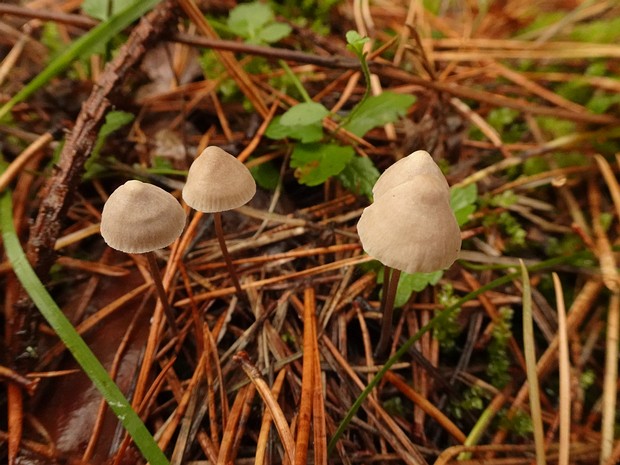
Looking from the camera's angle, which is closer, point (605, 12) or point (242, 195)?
point (242, 195)

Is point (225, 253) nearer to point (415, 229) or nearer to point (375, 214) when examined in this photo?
point (375, 214)

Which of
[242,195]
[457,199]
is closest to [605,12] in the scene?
[457,199]

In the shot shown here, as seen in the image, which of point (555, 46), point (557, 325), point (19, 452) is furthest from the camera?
point (555, 46)

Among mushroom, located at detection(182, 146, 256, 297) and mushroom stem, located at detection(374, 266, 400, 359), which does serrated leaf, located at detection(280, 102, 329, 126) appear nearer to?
mushroom, located at detection(182, 146, 256, 297)

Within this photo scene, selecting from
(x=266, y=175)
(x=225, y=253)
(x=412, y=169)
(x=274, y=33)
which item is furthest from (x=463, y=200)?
(x=274, y=33)

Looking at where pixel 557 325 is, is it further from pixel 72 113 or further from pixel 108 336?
pixel 72 113

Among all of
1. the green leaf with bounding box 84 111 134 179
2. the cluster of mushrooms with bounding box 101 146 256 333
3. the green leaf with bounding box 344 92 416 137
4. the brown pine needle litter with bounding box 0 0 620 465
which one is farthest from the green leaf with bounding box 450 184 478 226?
the green leaf with bounding box 84 111 134 179

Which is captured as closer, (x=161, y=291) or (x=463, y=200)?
(x=161, y=291)
